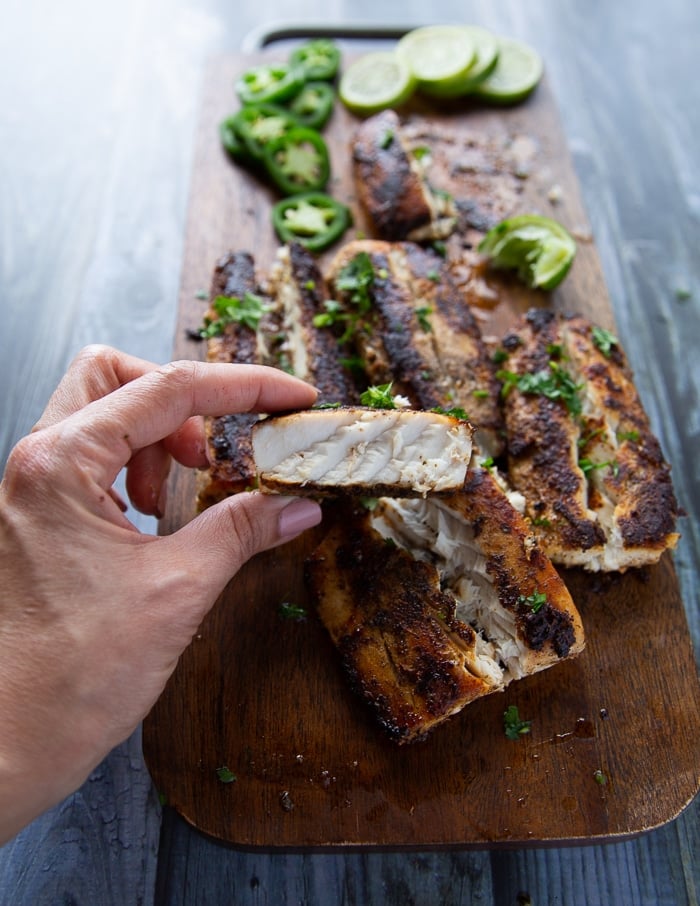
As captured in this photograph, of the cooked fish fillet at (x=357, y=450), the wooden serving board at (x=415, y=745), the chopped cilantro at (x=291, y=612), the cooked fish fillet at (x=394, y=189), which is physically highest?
the cooked fish fillet at (x=394, y=189)

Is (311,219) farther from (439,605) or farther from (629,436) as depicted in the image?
(439,605)

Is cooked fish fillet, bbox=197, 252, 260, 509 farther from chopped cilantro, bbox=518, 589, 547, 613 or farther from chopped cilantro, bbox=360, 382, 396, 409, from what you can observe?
chopped cilantro, bbox=518, 589, 547, 613

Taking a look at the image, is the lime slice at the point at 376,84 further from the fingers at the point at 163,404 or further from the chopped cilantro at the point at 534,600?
the chopped cilantro at the point at 534,600

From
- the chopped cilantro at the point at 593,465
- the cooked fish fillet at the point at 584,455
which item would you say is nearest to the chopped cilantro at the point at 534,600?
the cooked fish fillet at the point at 584,455

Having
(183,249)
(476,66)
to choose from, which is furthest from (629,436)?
(476,66)

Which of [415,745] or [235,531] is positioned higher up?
[235,531]

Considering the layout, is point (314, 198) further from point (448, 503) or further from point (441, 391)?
point (448, 503)

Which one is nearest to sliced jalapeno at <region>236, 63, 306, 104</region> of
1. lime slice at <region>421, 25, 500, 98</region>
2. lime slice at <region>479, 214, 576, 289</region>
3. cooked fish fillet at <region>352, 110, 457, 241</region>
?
cooked fish fillet at <region>352, 110, 457, 241</region>
